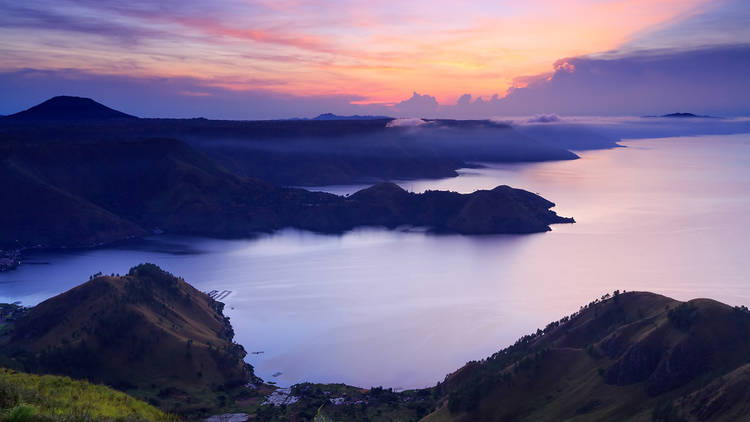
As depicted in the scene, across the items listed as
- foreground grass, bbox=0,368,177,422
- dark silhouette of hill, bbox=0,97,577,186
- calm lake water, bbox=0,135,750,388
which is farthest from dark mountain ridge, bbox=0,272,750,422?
dark silhouette of hill, bbox=0,97,577,186

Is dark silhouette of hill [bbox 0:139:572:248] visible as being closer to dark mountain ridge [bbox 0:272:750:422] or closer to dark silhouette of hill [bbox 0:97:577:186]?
dark silhouette of hill [bbox 0:97:577:186]

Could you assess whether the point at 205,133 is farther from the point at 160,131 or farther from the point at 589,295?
the point at 589,295

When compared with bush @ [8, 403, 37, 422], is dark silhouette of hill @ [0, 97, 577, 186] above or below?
above

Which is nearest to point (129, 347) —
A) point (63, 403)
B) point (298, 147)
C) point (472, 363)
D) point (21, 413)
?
point (472, 363)

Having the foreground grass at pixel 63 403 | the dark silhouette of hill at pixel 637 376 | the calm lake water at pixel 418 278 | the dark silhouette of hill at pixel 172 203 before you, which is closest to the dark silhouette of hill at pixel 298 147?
the dark silhouette of hill at pixel 172 203

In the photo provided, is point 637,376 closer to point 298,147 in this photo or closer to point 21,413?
point 21,413

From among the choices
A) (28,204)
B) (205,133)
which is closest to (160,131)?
(205,133)
